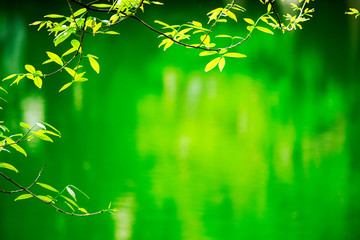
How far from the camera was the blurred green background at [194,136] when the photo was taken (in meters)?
3.01

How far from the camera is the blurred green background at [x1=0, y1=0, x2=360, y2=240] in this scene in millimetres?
3014

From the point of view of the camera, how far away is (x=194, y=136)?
12.5 feet

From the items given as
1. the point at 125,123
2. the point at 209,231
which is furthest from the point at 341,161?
the point at 125,123

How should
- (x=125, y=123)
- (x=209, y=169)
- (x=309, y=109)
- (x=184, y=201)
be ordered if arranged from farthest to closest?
(x=309, y=109)
(x=125, y=123)
(x=209, y=169)
(x=184, y=201)

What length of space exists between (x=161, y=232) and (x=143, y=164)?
0.72 metres

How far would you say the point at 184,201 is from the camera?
314 cm

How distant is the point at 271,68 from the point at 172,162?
185 cm

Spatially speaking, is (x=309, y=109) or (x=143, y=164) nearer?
(x=143, y=164)

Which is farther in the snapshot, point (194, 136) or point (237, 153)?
point (194, 136)

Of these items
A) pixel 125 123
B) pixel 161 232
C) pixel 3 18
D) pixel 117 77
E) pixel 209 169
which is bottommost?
pixel 161 232

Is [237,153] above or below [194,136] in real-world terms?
below

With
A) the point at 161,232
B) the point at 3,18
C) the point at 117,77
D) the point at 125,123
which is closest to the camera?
the point at 161,232

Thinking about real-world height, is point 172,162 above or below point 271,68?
below

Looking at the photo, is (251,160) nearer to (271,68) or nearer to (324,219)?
(324,219)
